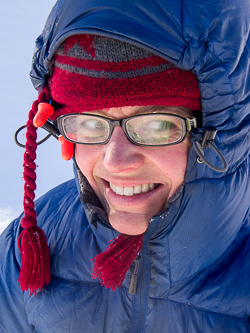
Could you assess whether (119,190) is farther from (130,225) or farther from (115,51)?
(115,51)

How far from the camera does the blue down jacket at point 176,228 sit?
3.17 feet

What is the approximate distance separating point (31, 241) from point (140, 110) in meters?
0.69

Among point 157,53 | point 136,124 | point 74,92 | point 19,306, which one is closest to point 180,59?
point 157,53

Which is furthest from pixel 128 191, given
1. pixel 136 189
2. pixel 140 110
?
pixel 140 110

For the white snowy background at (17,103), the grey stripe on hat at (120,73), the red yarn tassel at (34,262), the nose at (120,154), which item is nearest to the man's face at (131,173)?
the nose at (120,154)

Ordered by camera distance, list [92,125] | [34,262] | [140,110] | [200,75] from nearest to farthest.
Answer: [200,75], [140,110], [92,125], [34,262]

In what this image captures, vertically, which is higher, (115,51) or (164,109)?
(115,51)

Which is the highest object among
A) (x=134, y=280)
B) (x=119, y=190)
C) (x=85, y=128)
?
(x=85, y=128)

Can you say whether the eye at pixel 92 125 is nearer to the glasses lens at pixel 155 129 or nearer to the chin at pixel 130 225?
the glasses lens at pixel 155 129

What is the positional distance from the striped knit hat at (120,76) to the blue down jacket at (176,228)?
4 cm

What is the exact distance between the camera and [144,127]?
3.65 feet

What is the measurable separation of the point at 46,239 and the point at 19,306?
0.31m

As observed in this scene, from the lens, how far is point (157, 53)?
3.15ft

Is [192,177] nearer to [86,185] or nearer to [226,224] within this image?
[226,224]
